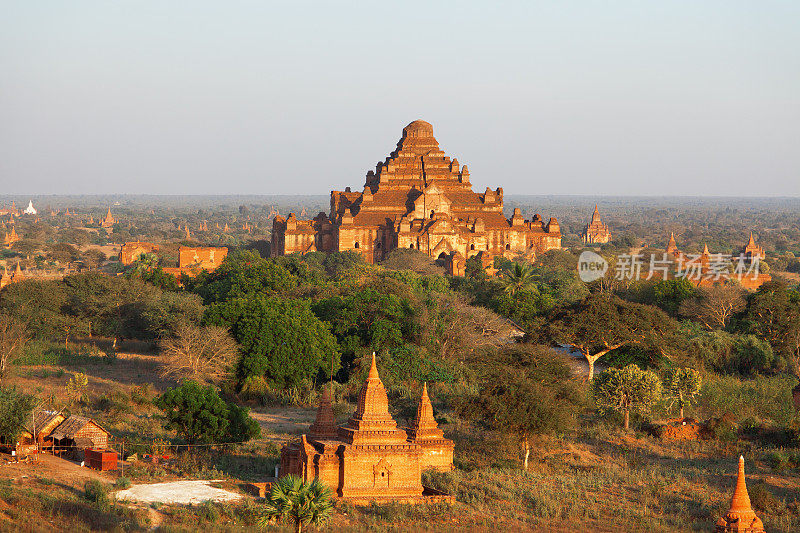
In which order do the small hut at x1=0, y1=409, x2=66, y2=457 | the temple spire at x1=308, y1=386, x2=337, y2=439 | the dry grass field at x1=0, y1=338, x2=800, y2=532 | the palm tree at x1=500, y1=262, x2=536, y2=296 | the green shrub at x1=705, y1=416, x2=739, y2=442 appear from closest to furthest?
the dry grass field at x1=0, y1=338, x2=800, y2=532 < the temple spire at x1=308, y1=386, x2=337, y2=439 < the small hut at x1=0, y1=409, x2=66, y2=457 < the green shrub at x1=705, y1=416, x2=739, y2=442 < the palm tree at x1=500, y1=262, x2=536, y2=296

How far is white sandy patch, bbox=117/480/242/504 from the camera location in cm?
2672

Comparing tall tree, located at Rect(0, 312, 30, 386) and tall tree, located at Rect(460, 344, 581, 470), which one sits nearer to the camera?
tall tree, located at Rect(460, 344, 581, 470)

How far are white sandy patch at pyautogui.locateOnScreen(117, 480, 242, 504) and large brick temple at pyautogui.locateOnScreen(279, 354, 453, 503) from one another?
1989 millimetres

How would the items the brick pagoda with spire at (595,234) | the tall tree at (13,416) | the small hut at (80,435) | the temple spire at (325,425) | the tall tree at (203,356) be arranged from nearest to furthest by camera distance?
the temple spire at (325,425)
the tall tree at (13,416)
the small hut at (80,435)
the tall tree at (203,356)
the brick pagoda with spire at (595,234)

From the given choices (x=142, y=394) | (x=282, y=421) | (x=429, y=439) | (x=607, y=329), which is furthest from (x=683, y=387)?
(x=142, y=394)

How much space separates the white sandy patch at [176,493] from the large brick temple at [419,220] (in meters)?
49.3

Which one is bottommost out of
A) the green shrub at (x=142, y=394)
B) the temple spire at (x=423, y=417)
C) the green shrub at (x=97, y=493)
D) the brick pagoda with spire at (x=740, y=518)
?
the green shrub at (x=142, y=394)

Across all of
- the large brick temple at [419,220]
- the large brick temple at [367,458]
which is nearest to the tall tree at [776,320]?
the large brick temple at [367,458]

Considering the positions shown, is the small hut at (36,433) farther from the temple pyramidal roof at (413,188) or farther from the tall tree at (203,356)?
the temple pyramidal roof at (413,188)

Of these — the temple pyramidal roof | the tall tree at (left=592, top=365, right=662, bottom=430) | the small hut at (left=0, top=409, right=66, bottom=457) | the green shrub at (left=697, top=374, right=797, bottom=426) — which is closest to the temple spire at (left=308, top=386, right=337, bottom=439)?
the small hut at (left=0, top=409, right=66, bottom=457)

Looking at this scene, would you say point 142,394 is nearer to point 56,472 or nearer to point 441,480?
point 56,472

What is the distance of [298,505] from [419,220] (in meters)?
58.2

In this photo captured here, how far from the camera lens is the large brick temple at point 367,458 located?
91.2 ft

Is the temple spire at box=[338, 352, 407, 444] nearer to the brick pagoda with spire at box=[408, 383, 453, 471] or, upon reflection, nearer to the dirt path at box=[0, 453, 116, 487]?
the brick pagoda with spire at box=[408, 383, 453, 471]
